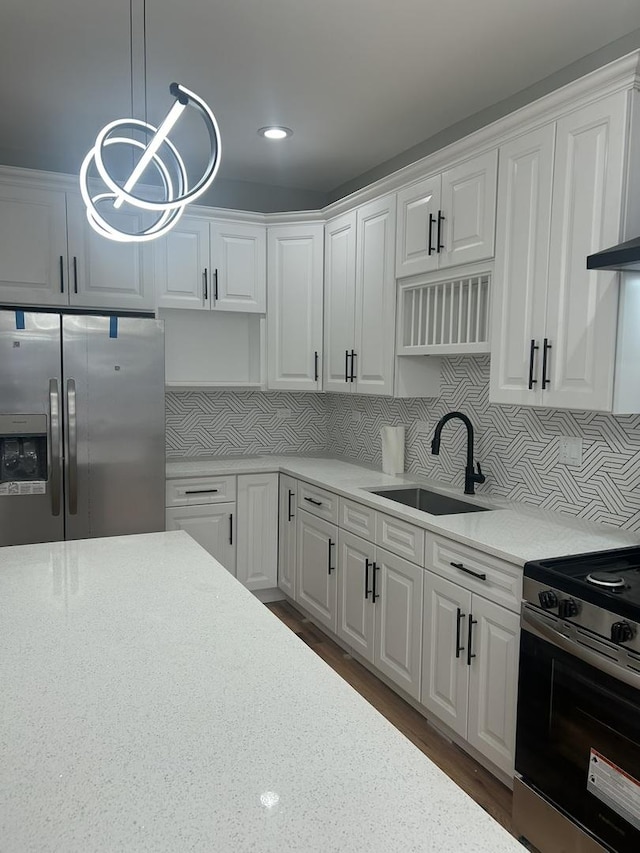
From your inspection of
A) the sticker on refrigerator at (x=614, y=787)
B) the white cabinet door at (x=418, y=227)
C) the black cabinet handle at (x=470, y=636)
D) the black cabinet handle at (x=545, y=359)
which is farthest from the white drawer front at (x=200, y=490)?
the sticker on refrigerator at (x=614, y=787)

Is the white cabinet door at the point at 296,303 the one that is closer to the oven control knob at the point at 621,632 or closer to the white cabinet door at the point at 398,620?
the white cabinet door at the point at 398,620

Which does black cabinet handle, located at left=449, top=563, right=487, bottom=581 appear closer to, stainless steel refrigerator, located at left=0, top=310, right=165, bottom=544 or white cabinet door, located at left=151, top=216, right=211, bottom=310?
stainless steel refrigerator, located at left=0, top=310, right=165, bottom=544

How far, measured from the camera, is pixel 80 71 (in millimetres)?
2781

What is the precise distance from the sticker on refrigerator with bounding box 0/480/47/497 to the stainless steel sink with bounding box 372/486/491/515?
1.70 m

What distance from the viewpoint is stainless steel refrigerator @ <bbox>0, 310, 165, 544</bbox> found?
125 inches

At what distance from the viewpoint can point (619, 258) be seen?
188cm

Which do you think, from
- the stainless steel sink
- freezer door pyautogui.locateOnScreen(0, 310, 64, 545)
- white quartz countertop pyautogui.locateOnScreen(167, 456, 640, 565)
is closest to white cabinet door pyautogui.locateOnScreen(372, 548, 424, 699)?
white quartz countertop pyautogui.locateOnScreen(167, 456, 640, 565)

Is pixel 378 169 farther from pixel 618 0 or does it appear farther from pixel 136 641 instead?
pixel 136 641

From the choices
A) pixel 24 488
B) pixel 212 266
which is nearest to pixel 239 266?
pixel 212 266

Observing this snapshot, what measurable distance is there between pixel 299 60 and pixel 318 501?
6.98ft

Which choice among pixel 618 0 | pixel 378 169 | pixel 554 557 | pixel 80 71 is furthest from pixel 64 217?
pixel 554 557

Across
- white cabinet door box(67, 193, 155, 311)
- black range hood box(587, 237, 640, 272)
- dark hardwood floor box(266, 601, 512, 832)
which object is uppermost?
white cabinet door box(67, 193, 155, 311)

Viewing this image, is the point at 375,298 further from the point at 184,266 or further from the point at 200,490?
the point at 200,490

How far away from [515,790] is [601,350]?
4.76 feet
